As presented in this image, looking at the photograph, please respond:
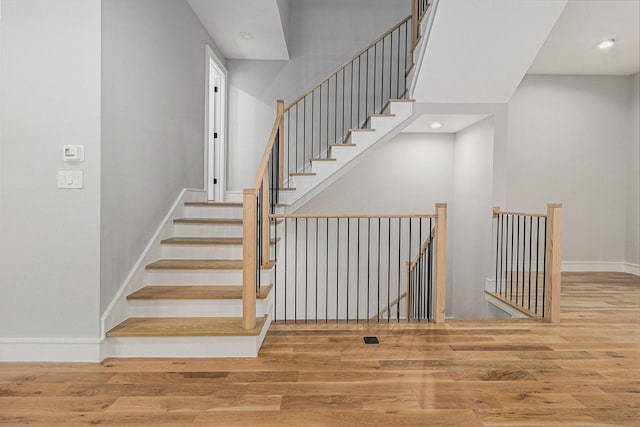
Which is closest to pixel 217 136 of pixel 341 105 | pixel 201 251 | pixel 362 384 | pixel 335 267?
pixel 341 105

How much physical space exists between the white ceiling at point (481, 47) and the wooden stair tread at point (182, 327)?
3223 millimetres

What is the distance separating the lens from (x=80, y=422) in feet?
6.55

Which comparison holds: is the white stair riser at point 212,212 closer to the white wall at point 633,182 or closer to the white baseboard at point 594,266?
the white baseboard at point 594,266

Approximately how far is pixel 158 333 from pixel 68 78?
1903mm

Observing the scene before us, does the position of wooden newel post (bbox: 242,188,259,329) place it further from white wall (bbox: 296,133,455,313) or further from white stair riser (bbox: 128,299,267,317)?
white wall (bbox: 296,133,455,313)

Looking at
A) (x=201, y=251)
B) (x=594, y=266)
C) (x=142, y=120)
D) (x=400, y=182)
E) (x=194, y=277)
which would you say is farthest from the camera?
(x=400, y=182)

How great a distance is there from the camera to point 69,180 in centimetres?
264

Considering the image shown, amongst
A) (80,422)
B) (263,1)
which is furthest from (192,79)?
(80,422)

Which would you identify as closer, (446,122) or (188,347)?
(188,347)

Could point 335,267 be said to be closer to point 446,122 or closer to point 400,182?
point 400,182

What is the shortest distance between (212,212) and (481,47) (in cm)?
342

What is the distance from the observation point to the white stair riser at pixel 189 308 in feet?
10.1

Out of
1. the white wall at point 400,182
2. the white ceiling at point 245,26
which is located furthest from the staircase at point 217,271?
the white wall at point 400,182

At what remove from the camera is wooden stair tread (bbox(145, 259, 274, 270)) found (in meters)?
3.40
